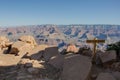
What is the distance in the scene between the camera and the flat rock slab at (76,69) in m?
15.6

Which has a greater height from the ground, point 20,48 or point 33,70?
point 33,70

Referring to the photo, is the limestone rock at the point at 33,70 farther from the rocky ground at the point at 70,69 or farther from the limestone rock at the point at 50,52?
the limestone rock at the point at 50,52

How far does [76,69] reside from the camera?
16250 millimetres

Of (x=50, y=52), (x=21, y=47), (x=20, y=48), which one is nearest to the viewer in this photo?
(x=50, y=52)

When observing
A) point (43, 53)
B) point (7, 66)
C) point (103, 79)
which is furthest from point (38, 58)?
point (103, 79)

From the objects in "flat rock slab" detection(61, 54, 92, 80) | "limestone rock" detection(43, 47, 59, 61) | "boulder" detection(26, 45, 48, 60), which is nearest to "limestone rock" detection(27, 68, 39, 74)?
"flat rock slab" detection(61, 54, 92, 80)

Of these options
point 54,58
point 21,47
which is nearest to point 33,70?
point 54,58

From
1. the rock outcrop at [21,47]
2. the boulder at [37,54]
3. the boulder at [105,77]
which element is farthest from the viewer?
the rock outcrop at [21,47]

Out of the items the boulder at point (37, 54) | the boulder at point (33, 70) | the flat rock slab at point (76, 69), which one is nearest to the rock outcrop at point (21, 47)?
the boulder at point (37, 54)

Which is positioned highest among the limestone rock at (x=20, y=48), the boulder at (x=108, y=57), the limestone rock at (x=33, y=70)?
the boulder at (x=108, y=57)

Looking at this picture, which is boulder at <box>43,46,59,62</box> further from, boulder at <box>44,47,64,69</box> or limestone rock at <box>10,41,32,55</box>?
limestone rock at <box>10,41,32,55</box>

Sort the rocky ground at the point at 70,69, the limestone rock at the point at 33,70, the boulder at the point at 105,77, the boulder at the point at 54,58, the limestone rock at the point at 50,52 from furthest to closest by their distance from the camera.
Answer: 1. the limestone rock at the point at 50,52
2. the boulder at the point at 54,58
3. the limestone rock at the point at 33,70
4. the rocky ground at the point at 70,69
5. the boulder at the point at 105,77

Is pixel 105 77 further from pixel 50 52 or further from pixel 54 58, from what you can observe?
pixel 50 52

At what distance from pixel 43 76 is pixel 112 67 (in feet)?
18.8
